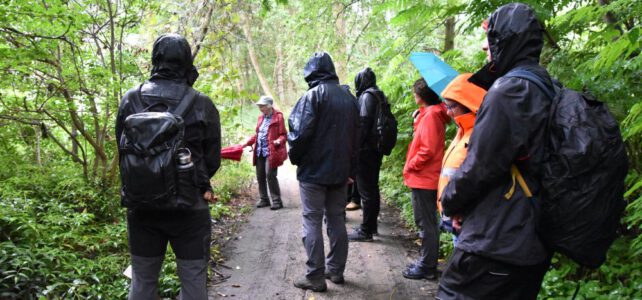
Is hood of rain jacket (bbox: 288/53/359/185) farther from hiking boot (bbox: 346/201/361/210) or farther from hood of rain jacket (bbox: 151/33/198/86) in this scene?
hiking boot (bbox: 346/201/361/210)

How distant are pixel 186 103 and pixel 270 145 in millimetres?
5070

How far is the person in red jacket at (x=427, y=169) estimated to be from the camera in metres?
4.61

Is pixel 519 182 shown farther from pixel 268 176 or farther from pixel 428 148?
pixel 268 176

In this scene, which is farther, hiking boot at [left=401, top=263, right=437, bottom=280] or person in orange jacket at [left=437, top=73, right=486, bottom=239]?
hiking boot at [left=401, top=263, right=437, bottom=280]

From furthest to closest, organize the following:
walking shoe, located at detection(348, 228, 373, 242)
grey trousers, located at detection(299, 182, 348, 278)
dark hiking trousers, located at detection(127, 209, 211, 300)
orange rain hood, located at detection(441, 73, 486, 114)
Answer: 1. walking shoe, located at detection(348, 228, 373, 242)
2. grey trousers, located at detection(299, 182, 348, 278)
3. dark hiking trousers, located at detection(127, 209, 211, 300)
4. orange rain hood, located at detection(441, 73, 486, 114)

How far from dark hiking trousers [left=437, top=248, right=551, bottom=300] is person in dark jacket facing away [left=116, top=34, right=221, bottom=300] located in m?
1.75

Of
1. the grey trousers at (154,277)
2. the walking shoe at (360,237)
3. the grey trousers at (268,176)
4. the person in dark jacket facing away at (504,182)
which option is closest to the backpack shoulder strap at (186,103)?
the grey trousers at (154,277)

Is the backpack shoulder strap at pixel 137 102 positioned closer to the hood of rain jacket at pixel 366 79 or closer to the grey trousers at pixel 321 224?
the grey trousers at pixel 321 224

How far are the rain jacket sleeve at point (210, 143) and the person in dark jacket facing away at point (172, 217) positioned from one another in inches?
0.4

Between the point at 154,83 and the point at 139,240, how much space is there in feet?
3.62

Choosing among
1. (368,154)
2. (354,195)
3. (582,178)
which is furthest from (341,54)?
(582,178)

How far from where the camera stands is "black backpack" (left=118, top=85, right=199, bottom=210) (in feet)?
8.62

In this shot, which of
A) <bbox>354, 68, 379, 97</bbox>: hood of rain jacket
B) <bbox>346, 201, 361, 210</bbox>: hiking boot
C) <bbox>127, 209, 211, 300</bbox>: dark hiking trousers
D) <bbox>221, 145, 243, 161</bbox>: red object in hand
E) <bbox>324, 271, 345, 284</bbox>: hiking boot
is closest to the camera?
<bbox>127, 209, 211, 300</bbox>: dark hiking trousers

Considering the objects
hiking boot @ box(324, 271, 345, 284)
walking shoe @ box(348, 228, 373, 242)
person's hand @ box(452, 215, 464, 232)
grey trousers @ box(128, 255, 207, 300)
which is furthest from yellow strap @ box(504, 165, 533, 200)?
walking shoe @ box(348, 228, 373, 242)
